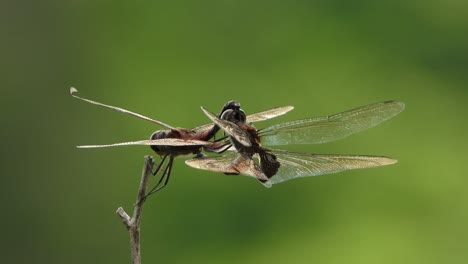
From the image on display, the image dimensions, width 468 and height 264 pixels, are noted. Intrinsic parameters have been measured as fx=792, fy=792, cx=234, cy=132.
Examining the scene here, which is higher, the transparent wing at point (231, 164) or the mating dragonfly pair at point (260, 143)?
the mating dragonfly pair at point (260, 143)

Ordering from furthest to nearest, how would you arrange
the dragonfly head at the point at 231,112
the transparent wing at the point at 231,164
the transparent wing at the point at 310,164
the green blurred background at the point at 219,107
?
1. the green blurred background at the point at 219,107
2. the transparent wing at the point at 310,164
3. the dragonfly head at the point at 231,112
4. the transparent wing at the point at 231,164

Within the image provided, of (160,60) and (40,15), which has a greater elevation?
(40,15)

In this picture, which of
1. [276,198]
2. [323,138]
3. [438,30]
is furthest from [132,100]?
[323,138]

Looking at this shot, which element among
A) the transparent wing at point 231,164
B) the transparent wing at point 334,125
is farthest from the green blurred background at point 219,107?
the transparent wing at point 231,164

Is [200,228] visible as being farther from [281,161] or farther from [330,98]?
[281,161]

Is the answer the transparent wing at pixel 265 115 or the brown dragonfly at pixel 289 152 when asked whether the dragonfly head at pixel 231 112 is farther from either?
the transparent wing at pixel 265 115

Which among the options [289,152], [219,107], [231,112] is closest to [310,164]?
[289,152]
